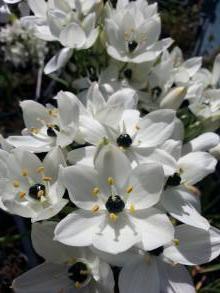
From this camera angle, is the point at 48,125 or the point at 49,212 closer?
the point at 49,212

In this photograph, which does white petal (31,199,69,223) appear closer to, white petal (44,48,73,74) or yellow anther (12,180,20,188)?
yellow anther (12,180,20,188)

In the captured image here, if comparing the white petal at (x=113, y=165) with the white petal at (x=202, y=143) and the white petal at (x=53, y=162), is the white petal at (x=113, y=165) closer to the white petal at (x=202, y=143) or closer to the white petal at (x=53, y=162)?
the white petal at (x=53, y=162)

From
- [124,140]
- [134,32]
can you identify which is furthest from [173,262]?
[134,32]

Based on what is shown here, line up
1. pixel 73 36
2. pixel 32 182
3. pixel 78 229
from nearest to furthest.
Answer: pixel 78 229 < pixel 32 182 < pixel 73 36

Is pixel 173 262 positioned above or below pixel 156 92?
below

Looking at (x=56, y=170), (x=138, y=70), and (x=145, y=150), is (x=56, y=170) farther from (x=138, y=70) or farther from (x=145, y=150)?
(x=138, y=70)

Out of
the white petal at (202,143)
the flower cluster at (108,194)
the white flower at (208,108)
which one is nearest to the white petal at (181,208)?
the flower cluster at (108,194)

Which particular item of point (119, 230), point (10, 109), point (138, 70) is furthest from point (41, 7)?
point (10, 109)

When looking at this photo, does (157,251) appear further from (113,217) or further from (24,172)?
(24,172)
